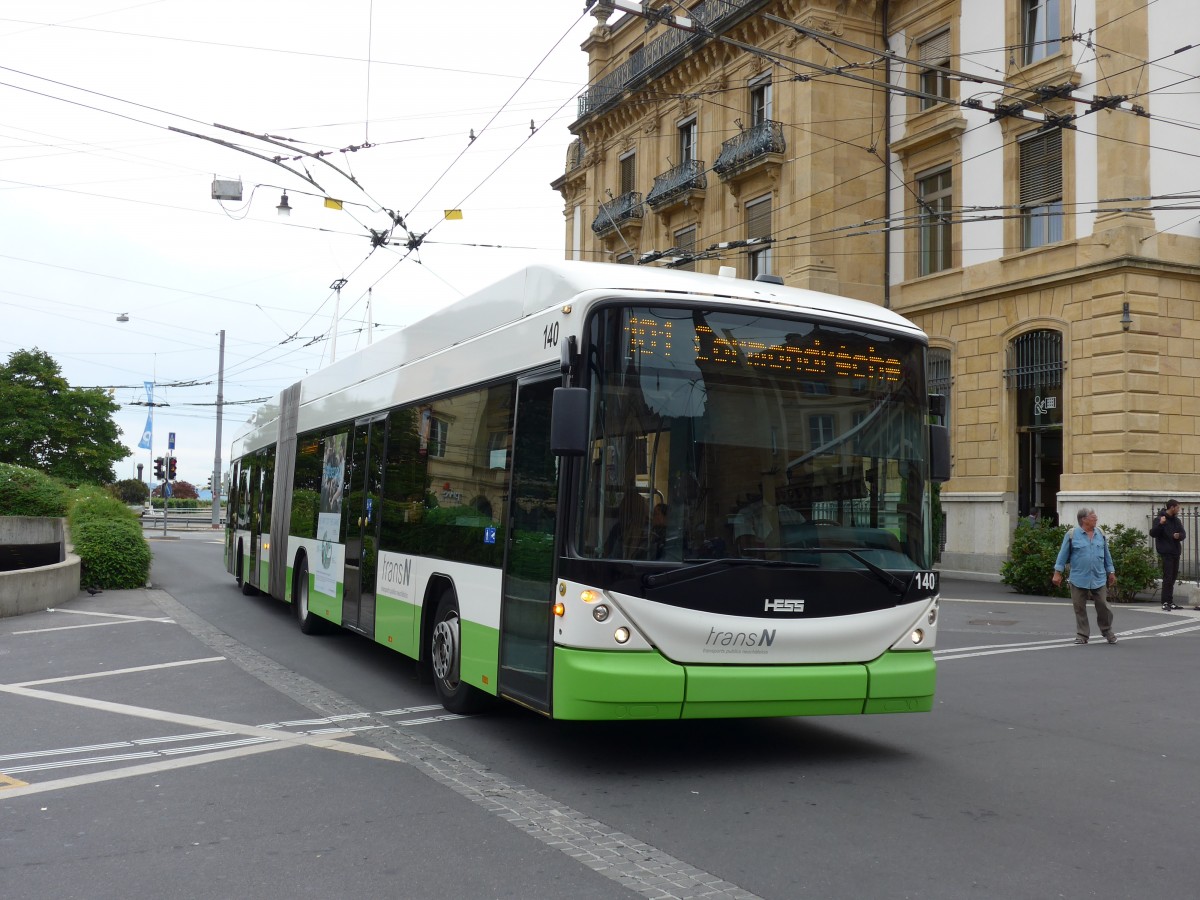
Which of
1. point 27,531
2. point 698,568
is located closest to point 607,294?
point 698,568

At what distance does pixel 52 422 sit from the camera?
57094 mm

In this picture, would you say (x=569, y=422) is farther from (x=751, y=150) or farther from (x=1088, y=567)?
(x=751, y=150)

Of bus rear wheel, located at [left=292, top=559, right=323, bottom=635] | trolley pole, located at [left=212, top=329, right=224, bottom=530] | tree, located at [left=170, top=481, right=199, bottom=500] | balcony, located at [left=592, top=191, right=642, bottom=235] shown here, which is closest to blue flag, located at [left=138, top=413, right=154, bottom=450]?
trolley pole, located at [left=212, top=329, right=224, bottom=530]

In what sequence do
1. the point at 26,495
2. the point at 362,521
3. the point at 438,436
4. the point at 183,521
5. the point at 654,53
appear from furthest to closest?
the point at 183,521
the point at 654,53
the point at 26,495
the point at 362,521
the point at 438,436

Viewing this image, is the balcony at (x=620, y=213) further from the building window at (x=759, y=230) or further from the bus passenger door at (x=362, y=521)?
the bus passenger door at (x=362, y=521)

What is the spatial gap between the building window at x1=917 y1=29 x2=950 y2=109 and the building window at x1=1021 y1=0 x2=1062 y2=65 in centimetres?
224

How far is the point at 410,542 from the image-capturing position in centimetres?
960

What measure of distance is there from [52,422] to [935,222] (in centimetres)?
4528

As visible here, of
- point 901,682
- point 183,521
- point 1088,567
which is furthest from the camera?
point 183,521

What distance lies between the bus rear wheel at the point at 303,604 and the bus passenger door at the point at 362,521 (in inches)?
80.5

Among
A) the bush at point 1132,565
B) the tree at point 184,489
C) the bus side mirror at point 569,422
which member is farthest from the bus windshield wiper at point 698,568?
the tree at point 184,489

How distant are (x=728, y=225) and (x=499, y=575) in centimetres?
2593

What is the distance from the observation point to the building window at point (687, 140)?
113 feet

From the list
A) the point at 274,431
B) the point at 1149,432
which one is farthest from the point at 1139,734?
the point at 1149,432
